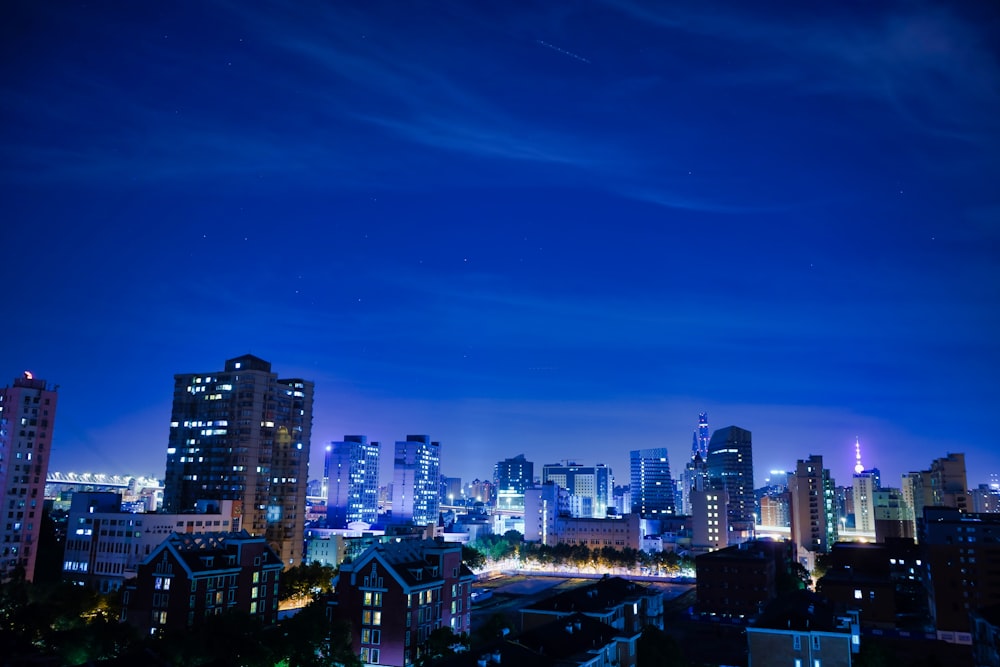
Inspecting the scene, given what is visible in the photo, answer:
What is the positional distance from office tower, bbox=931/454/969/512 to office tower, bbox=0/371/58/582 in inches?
6100

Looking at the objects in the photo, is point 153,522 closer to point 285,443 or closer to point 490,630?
point 285,443

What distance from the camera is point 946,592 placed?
7700 cm

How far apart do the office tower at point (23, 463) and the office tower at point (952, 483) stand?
154929 millimetres

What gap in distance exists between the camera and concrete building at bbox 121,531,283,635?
56562mm

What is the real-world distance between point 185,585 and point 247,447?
5777 cm

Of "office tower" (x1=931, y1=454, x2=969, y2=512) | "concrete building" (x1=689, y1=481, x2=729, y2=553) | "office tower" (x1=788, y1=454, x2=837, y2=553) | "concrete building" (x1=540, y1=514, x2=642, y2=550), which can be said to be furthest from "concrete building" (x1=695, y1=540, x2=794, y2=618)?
"concrete building" (x1=689, y1=481, x2=729, y2=553)

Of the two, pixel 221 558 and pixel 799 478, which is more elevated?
pixel 799 478

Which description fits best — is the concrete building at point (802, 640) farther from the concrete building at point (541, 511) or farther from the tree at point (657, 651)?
the concrete building at point (541, 511)

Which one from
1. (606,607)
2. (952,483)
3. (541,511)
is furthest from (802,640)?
(541,511)

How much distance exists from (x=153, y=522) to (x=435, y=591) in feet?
147

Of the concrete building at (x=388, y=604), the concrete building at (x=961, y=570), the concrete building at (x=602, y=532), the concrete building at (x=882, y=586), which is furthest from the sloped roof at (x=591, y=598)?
the concrete building at (x=602, y=532)

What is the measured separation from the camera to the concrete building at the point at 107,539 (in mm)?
85188

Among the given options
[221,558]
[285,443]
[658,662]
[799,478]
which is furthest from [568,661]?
[799,478]

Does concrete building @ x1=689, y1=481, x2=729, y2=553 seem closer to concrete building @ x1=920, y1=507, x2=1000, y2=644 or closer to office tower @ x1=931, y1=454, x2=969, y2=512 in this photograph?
office tower @ x1=931, y1=454, x2=969, y2=512
